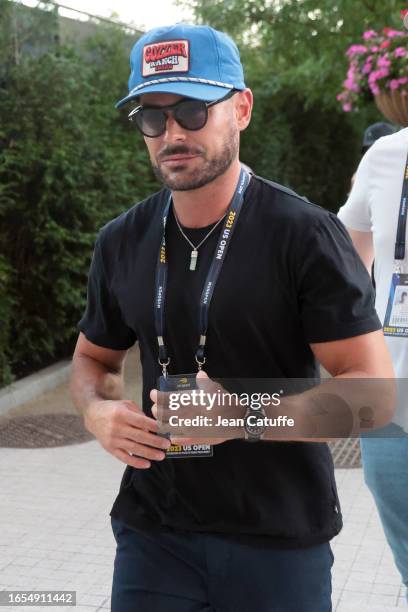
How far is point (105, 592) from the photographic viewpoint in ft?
14.6

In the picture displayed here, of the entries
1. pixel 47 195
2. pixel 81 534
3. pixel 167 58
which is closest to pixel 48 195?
pixel 47 195

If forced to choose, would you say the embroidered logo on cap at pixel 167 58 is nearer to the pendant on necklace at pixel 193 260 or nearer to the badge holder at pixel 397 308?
the pendant on necklace at pixel 193 260

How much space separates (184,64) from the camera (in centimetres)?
225

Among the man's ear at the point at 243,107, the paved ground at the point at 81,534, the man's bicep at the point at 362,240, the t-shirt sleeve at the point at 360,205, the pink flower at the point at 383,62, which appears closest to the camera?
the man's ear at the point at 243,107

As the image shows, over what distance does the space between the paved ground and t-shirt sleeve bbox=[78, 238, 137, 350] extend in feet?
6.77

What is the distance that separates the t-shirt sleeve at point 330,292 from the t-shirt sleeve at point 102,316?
568mm

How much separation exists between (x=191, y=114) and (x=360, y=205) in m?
0.98

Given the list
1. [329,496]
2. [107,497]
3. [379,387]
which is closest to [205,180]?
[379,387]

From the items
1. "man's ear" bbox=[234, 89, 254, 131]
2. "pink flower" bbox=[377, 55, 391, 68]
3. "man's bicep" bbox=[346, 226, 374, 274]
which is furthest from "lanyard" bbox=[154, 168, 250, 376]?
"pink flower" bbox=[377, 55, 391, 68]

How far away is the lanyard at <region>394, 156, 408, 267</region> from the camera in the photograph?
283 cm

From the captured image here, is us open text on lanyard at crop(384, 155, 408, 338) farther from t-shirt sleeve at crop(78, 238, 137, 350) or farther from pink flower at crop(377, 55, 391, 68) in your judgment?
pink flower at crop(377, 55, 391, 68)

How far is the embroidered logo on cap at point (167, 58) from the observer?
7.36 ft

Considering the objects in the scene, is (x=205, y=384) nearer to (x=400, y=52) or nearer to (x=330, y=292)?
(x=330, y=292)

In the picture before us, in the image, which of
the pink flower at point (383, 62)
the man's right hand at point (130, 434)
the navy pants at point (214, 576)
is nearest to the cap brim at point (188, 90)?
the man's right hand at point (130, 434)
